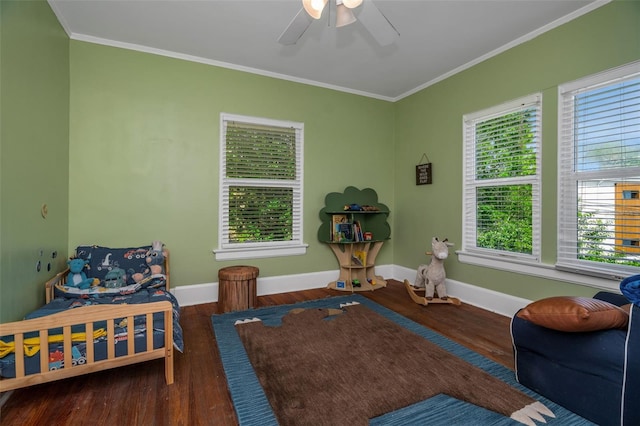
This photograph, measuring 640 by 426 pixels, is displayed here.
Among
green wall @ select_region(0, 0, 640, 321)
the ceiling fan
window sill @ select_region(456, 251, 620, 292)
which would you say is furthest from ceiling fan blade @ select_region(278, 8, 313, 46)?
window sill @ select_region(456, 251, 620, 292)

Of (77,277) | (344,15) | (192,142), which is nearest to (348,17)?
(344,15)

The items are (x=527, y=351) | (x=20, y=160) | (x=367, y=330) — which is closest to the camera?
(x=527, y=351)

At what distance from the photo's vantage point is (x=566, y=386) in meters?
1.58

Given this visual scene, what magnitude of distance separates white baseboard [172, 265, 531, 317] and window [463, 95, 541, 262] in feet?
1.39

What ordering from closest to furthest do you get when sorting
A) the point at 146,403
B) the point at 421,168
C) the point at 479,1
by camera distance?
the point at 146,403 → the point at 479,1 → the point at 421,168

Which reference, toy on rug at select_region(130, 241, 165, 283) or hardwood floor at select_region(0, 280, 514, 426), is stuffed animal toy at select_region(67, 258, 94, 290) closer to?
toy on rug at select_region(130, 241, 165, 283)

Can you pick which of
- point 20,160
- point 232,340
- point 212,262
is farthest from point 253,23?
point 232,340

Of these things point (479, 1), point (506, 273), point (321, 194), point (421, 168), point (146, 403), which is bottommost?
point (146, 403)

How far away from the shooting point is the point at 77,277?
2502mm

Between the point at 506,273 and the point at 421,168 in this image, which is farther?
the point at 421,168

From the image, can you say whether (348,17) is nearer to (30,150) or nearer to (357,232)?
(30,150)

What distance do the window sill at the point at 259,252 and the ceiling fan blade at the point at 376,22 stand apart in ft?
8.13

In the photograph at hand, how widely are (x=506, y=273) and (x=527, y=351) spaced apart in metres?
1.41

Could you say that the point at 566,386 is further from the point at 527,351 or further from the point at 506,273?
the point at 506,273
